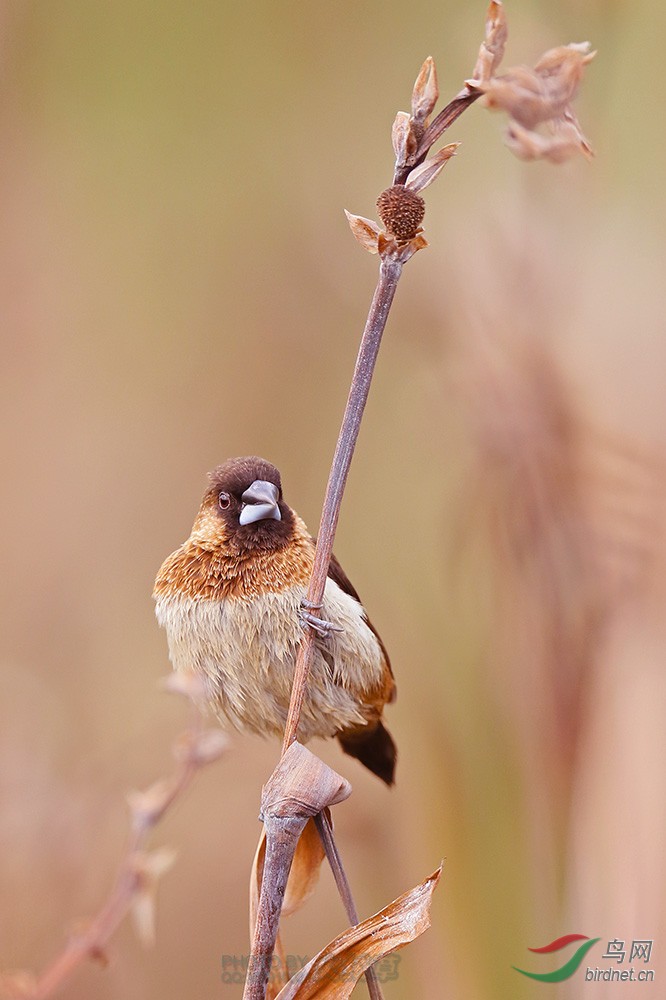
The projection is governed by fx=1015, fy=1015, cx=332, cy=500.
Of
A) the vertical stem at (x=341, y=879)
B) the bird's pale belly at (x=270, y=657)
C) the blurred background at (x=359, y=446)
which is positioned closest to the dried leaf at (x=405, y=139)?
the vertical stem at (x=341, y=879)

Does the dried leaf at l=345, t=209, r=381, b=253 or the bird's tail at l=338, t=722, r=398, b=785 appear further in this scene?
the bird's tail at l=338, t=722, r=398, b=785

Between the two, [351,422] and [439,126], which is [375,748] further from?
[439,126]

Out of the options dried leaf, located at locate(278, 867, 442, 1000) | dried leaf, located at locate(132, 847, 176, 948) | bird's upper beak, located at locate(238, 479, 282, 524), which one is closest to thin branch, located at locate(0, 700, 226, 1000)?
dried leaf, located at locate(132, 847, 176, 948)

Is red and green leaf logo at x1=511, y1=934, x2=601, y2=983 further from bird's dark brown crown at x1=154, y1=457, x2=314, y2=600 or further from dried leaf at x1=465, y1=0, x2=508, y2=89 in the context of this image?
dried leaf at x1=465, y1=0, x2=508, y2=89

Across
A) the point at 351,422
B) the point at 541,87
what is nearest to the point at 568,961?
the point at 351,422

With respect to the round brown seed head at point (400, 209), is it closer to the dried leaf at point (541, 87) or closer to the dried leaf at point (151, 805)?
the dried leaf at point (541, 87)
